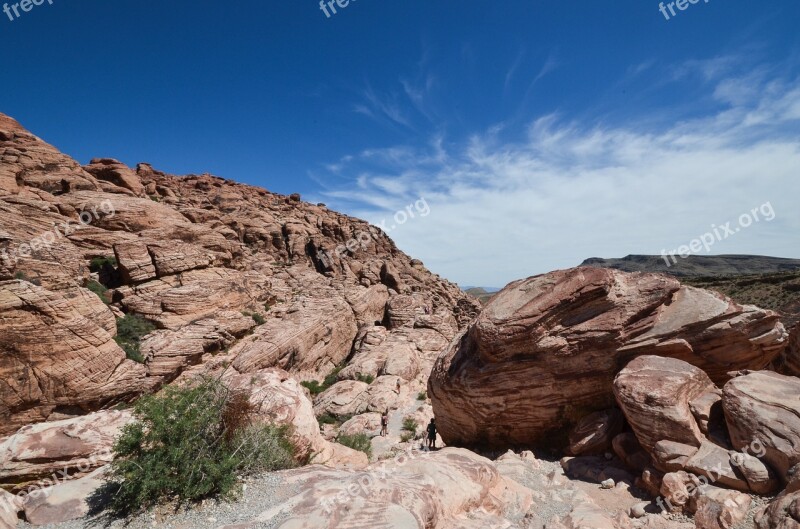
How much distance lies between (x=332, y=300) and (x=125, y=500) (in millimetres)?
29986

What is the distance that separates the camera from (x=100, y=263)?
22656 millimetres

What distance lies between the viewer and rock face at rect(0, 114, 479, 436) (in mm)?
13461

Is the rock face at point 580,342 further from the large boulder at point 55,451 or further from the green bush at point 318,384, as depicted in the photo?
the green bush at point 318,384

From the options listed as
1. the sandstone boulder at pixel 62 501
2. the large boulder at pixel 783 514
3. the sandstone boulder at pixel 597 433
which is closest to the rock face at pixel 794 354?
the sandstone boulder at pixel 597 433

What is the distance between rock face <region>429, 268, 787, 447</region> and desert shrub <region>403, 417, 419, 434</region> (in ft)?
23.7

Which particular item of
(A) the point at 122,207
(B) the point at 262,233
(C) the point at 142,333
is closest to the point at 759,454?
(C) the point at 142,333

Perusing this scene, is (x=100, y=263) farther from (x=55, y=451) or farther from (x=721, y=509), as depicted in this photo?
(x=721, y=509)

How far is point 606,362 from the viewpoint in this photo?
11.0 meters

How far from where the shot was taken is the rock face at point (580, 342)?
34.4ft

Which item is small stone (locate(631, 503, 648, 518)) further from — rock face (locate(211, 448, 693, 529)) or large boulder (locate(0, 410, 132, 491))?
large boulder (locate(0, 410, 132, 491))

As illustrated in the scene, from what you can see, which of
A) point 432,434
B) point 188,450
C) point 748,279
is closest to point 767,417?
point 432,434

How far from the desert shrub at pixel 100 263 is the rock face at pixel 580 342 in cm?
2384

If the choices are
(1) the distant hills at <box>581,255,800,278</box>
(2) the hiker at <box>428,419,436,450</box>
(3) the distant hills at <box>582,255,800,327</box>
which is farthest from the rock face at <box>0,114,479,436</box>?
(1) the distant hills at <box>581,255,800,278</box>

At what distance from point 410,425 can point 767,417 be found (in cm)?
1537
